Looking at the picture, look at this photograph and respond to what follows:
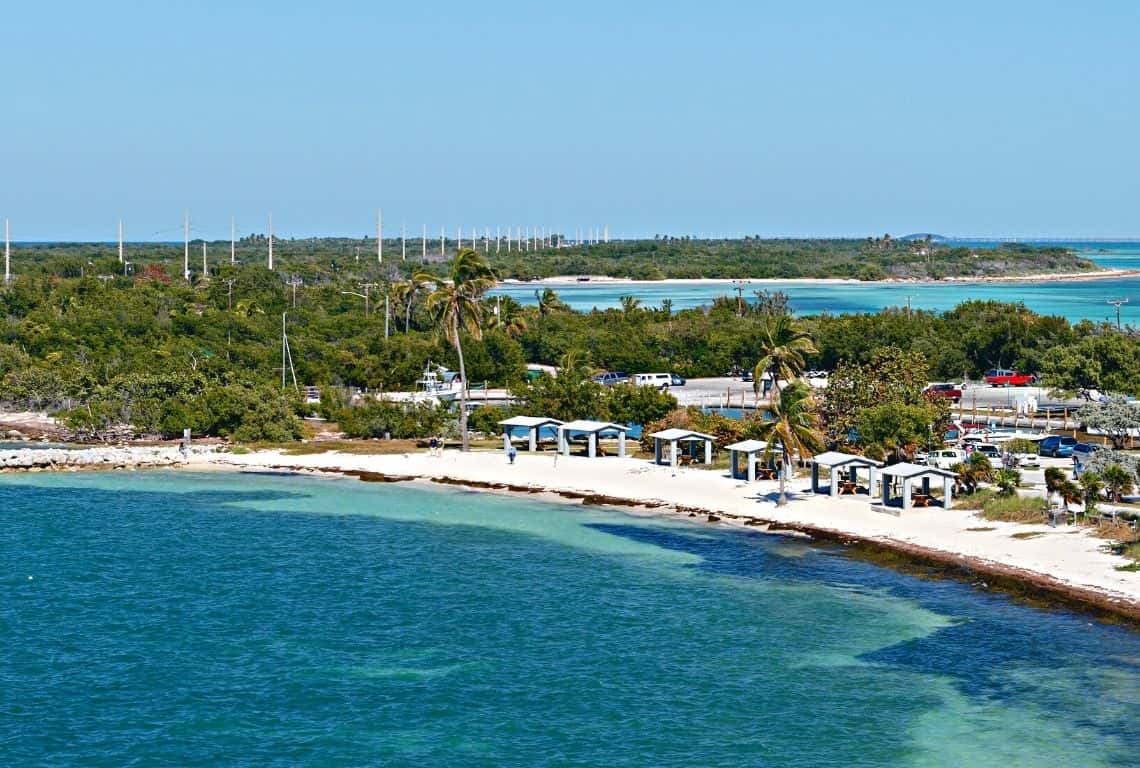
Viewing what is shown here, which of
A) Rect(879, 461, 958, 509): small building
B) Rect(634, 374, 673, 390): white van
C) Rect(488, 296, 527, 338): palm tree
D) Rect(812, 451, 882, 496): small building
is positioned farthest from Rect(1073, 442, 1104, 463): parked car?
Rect(488, 296, 527, 338): palm tree

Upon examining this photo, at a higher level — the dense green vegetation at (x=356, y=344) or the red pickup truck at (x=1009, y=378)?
the dense green vegetation at (x=356, y=344)

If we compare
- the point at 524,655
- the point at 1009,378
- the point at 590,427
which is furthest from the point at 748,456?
the point at 1009,378

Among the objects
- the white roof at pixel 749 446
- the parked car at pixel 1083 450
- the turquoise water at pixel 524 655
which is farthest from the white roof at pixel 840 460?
the parked car at pixel 1083 450

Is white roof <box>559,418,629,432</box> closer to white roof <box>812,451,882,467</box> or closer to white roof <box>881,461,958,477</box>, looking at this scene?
white roof <box>812,451,882,467</box>

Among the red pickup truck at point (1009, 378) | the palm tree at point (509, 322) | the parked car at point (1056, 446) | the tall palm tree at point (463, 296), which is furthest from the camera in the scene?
the palm tree at point (509, 322)

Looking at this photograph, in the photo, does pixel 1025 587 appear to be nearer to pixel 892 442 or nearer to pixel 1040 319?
pixel 892 442

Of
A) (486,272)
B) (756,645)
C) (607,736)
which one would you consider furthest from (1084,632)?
(486,272)

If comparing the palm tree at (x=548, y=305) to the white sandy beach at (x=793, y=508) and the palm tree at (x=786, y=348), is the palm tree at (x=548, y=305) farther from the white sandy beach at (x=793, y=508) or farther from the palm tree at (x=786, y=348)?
the palm tree at (x=786, y=348)

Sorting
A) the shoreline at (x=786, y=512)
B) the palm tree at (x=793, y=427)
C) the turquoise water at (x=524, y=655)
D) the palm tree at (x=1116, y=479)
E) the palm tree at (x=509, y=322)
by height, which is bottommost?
the turquoise water at (x=524, y=655)
